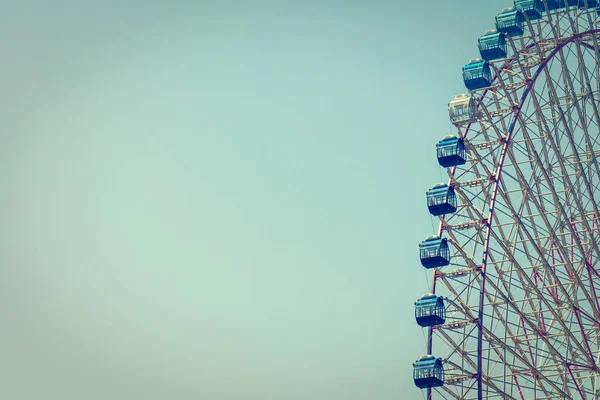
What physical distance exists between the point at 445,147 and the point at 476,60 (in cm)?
568

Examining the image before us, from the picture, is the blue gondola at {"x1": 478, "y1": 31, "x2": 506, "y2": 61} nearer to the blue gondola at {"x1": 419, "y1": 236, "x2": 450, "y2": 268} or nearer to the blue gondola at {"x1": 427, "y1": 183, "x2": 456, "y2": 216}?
the blue gondola at {"x1": 427, "y1": 183, "x2": 456, "y2": 216}

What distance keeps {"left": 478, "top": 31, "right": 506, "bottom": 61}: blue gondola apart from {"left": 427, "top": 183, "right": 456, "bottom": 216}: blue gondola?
8198mm

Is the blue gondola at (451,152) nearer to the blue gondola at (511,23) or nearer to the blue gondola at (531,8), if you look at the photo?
the blue gondola at (511,23)

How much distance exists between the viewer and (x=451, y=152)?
66.2 meters

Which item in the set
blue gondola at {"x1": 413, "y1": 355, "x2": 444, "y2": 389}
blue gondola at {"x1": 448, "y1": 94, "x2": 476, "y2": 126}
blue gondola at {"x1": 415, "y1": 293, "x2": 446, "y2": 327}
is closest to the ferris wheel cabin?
blue gondola at {"x1": 448, "y1": 94, "x2": 476, "y2": 126}

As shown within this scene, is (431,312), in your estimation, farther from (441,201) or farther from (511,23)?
(511,23)

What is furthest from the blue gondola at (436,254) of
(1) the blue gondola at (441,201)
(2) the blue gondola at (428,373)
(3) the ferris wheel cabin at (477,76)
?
(3) the ferris wheel cabin at (477,76)

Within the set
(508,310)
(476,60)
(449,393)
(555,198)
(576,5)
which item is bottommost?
(449,393)

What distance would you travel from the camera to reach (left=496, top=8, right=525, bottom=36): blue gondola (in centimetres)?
6869

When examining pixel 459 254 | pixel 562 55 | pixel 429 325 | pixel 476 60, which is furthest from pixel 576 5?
pixel 429 325

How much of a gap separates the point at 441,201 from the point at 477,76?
7.45 meters

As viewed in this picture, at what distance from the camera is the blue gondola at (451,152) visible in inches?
2606

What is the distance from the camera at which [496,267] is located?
2667 inches

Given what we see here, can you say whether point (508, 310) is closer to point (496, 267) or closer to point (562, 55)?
point (496, 267)
